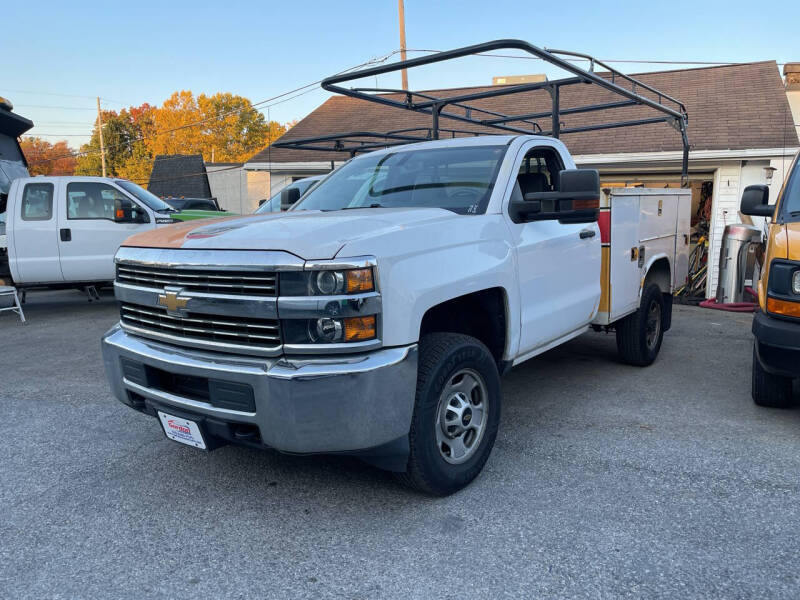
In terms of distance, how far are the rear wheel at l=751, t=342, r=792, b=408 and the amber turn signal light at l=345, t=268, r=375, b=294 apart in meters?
3.32

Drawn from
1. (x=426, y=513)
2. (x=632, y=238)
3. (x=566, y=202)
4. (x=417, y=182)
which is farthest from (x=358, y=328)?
(x=632, y=238)

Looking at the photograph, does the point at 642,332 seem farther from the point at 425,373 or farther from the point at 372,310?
the point at 372,310

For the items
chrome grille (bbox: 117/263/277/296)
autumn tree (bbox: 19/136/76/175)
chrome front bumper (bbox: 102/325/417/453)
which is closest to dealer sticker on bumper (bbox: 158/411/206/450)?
chrome front bumper (bbox: 102/325/417/453)

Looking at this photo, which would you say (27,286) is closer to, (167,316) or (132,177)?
(167,316)

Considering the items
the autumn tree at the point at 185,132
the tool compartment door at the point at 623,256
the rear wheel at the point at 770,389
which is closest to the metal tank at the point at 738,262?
the tool compartment door at the point at 623,256

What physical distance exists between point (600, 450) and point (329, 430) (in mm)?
2064

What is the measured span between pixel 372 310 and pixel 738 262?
988 centimetres

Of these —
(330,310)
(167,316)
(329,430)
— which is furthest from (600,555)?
(167,316)

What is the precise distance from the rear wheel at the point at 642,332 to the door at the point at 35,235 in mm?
8137

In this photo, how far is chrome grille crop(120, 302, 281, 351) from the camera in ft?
9.18

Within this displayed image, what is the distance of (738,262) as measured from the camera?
10617 mm

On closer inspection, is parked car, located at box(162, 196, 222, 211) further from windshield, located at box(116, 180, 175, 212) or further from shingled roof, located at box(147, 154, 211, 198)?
shingled roof, located at box(147, 154, 211, 198)

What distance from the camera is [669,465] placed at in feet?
12.2

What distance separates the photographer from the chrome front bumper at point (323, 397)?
2.65 m
